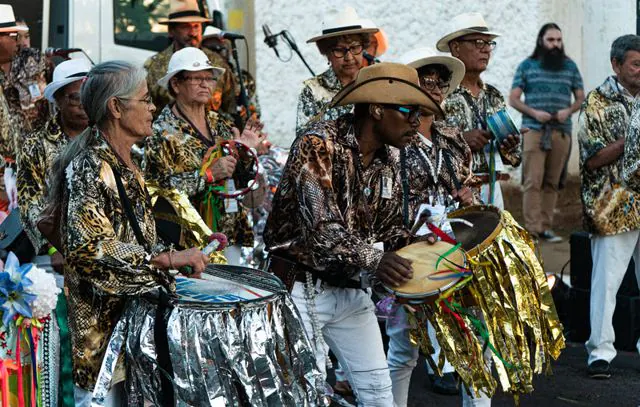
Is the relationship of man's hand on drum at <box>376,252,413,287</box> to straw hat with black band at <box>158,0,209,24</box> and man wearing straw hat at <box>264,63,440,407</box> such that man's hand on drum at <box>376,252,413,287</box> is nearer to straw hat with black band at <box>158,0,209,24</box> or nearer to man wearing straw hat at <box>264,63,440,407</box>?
man wearing straw hat at <box>264,63,440,407</box>

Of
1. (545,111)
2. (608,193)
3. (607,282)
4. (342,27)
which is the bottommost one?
(607,282)

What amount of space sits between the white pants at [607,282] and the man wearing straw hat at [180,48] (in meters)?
3.40

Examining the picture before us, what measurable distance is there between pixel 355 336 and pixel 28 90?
4900 millimetres

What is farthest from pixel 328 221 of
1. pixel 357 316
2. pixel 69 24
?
pixel 69 24

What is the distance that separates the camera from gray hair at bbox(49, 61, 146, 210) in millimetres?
4812

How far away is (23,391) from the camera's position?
5.02 m

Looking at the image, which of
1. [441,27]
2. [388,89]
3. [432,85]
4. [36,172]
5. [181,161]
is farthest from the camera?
[441,27]

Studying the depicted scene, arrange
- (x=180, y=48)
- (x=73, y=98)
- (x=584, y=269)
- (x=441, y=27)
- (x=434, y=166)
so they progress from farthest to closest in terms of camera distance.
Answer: (x=441, y=27) < (x=180, y=48) < (x=584, y=269) < (x=73, y=98) < (x=434, y=166)

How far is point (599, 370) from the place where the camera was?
812 cm

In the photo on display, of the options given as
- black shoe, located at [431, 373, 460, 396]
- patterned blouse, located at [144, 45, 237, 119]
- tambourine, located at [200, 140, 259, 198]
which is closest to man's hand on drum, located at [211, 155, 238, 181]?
tambourine, located at [200, 140, 259, 198]

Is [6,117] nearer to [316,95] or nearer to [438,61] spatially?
[316,95]

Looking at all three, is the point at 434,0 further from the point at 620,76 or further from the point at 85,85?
the point at 85,85

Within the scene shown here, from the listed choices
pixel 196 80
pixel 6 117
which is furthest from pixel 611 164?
pixel 6 117

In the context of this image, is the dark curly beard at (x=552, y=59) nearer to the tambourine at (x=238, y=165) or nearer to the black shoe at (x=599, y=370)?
the black shoe at (x=599, y=370)
